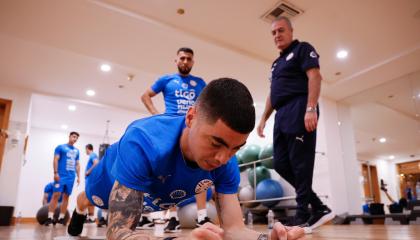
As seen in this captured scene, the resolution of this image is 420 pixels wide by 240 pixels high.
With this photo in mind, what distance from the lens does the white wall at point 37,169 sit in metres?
9.19

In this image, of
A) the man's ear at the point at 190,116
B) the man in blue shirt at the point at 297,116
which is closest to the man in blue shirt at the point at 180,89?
the man in blue shirt at the point at 297,116

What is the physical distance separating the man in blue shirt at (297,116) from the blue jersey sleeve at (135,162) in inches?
55.0

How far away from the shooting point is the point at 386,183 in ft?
22.7

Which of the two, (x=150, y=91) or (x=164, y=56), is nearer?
(x=150, y=91)

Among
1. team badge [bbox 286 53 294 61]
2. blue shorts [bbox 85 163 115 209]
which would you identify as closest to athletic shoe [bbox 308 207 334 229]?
team badge [bbox 286 53 294 61]

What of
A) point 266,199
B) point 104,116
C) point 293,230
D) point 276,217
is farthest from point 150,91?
point 104,116

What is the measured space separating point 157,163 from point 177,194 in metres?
0.27

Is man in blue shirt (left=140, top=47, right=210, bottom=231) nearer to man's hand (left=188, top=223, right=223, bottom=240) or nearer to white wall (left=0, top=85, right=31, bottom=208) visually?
man's hand (left=188, top=223, right=223, bottom=240)

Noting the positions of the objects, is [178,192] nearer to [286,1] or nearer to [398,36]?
[286,1]

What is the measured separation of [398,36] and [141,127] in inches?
187

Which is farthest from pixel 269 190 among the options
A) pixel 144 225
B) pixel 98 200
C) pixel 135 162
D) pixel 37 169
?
pixel 37 169

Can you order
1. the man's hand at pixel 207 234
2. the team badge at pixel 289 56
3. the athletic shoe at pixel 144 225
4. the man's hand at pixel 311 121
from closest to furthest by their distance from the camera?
the man's hand at pixel 207 234 → the man's hand at pixel 311 121 → the team badge at pixel 289 56 → the athletic shoe at pixel 144 225

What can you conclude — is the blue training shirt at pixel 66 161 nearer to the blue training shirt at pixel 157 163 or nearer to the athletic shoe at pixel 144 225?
the athletic shoe at pixel 144 225

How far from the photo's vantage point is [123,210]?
0.90m
